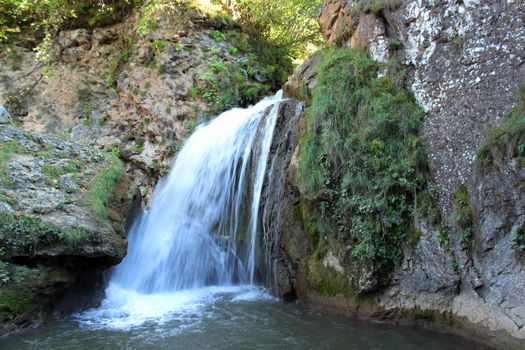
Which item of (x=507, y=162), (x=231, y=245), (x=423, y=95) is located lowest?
(x=231, y=245)

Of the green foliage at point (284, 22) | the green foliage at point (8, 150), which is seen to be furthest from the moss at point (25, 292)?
the green foliage at point (284, 22)

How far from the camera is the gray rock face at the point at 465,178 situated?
195 inches

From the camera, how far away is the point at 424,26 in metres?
6.94

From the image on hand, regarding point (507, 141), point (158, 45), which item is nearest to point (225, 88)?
point (158, 45)

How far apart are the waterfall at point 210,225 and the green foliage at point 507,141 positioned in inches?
148

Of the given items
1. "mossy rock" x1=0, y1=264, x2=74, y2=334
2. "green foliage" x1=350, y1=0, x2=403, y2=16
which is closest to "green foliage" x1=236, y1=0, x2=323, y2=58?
"green foliage" x1=350, y1=0, x2=403, y2=16

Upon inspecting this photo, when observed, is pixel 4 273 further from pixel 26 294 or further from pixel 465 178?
pixel 465 178

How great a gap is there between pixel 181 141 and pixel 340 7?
5.04m

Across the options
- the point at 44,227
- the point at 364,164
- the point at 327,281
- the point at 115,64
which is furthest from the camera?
the point at 115,64

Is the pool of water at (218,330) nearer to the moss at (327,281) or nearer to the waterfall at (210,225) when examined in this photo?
the moss at (327,281)

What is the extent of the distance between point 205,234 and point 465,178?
477 cm

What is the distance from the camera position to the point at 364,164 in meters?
6.32

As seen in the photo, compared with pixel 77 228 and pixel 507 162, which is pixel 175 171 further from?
pixel 507 162

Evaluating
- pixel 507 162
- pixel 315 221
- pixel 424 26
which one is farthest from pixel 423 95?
pixel 315 221
